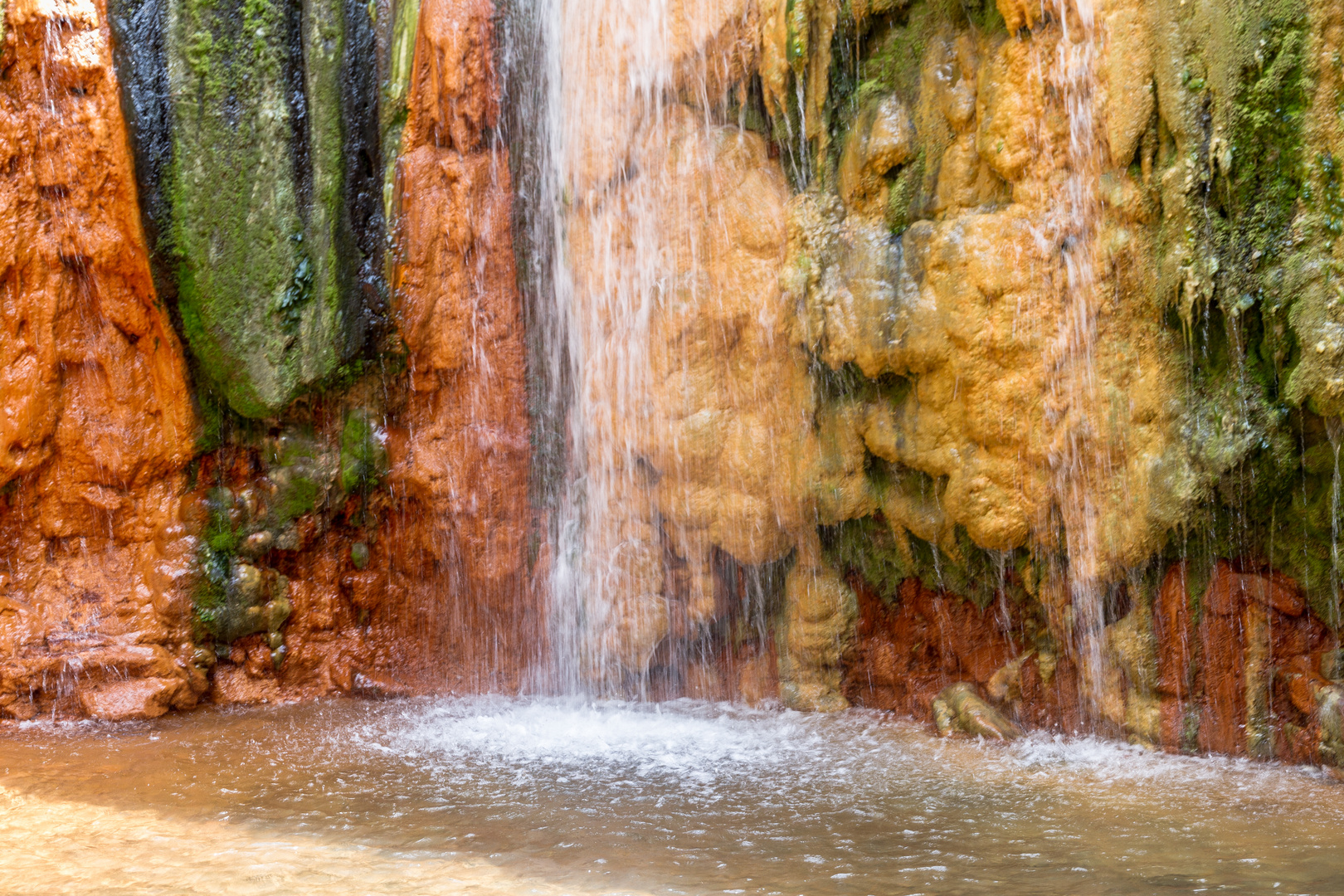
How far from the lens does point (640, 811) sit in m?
4.49

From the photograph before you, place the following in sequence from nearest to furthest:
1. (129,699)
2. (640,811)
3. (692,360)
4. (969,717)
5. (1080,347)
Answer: (640,811) < (1080,347) < (969,717) < (129,699) < (692,360)

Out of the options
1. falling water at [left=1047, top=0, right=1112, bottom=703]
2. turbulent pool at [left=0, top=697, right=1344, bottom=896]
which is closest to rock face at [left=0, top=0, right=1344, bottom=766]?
falling water at [left=1047, top=0, right=1112, bottom=703]

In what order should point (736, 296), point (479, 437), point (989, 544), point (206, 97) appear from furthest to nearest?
point (479, 437), point (206, 97), point (736, 296), point (989, 544)

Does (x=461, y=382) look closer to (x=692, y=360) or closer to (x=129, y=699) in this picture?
(x=692, y=360)

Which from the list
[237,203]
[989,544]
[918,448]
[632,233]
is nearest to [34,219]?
[237,203]

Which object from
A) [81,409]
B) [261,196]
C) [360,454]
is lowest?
[360,454]

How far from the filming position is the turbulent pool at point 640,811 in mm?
3738

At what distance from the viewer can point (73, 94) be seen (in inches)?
261

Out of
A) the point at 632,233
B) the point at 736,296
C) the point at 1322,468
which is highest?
the point at 632,233

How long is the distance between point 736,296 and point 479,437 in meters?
2.06

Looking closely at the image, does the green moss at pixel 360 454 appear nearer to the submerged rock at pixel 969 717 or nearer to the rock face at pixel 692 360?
the rock face at pixel 692 360

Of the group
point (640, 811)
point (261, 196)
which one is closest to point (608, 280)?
point (261, 196)

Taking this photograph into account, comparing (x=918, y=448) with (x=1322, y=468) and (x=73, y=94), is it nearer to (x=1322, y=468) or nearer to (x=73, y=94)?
(x=1322, y=468)

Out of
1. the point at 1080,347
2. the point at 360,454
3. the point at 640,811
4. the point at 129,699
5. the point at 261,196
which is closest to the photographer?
the point at 640,811
